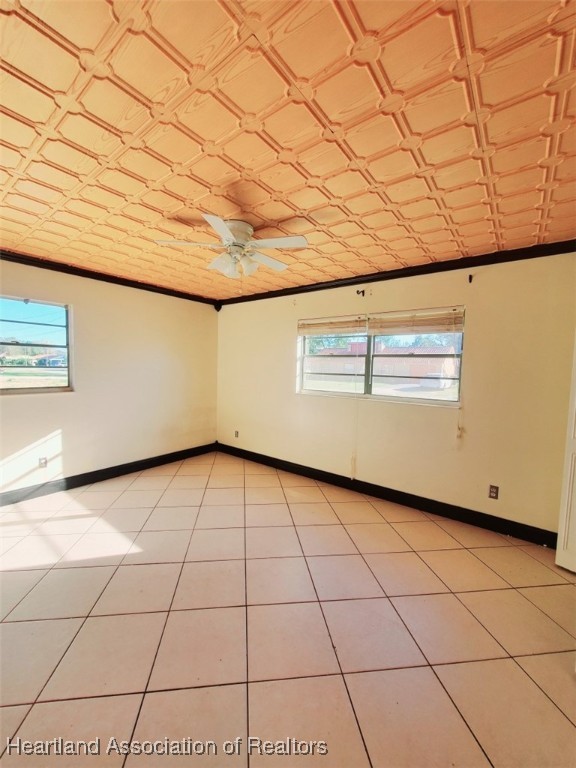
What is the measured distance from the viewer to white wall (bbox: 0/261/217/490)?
314cm

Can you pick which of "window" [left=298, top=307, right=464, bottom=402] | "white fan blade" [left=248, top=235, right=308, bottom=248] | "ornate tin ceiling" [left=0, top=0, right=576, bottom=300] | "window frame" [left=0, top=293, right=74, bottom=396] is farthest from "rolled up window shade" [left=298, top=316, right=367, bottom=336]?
"window frame" [left=0, top=293, right=74, bottom=396]

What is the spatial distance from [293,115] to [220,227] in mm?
721

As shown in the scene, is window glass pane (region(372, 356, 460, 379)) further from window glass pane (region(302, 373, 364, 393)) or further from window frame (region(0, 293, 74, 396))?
window frame (region(0, 293, 74, 396))

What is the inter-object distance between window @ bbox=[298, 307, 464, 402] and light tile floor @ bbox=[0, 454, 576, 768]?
1.48m

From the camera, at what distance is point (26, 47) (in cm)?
100

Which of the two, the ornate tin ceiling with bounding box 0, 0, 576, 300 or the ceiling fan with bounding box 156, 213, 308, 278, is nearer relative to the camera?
the ornate tin ceiling with bounding box 0, 0, 576, 300

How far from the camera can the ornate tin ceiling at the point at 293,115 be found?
0.91 meters

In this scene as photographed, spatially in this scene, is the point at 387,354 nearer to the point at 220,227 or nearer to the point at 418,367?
the point at 418,367

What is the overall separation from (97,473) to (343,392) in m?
3.30

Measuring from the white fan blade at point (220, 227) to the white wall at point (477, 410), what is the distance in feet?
6.64

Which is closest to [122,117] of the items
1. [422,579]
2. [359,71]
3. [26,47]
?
[26,47]

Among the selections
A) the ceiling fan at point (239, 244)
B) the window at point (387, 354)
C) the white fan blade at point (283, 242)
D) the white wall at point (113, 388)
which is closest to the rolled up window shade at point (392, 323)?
the window at point (387, 354)

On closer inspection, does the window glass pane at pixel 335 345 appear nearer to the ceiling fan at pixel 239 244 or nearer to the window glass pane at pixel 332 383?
the window glass pane at pixel 332 383

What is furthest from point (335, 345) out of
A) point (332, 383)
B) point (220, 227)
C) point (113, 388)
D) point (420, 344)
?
point (113, 388)
